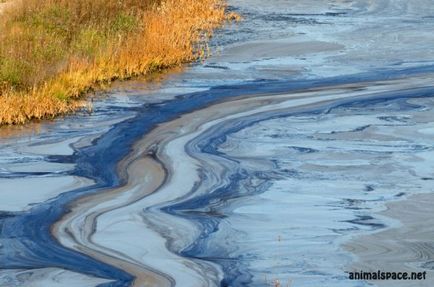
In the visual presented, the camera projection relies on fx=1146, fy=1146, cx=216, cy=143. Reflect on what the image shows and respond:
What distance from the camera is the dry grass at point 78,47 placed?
12.2 meters

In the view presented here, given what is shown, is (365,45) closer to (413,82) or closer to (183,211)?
(413,82)

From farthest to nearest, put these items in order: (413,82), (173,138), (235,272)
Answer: (413,82)
(173,138)
(235,272)

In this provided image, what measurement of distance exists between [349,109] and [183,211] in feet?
13.8

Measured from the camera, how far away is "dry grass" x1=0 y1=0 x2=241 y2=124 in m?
12.2

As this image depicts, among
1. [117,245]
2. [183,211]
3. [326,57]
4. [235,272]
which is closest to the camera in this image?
[235,272]

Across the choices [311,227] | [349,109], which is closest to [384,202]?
[311,227]

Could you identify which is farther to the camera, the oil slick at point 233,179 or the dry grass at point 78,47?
the dry grass at point 78,47

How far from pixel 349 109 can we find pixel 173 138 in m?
2.27

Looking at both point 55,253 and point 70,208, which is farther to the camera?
point 70,208

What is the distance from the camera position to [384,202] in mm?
8461

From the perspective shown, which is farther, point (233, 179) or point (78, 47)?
point (78, 47)

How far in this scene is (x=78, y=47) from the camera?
14.1 metres

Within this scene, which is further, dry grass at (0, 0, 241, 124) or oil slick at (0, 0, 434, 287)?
dry grass at (0, 0, 241, 124)

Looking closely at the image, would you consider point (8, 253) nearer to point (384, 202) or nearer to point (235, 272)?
point (235, 272)
